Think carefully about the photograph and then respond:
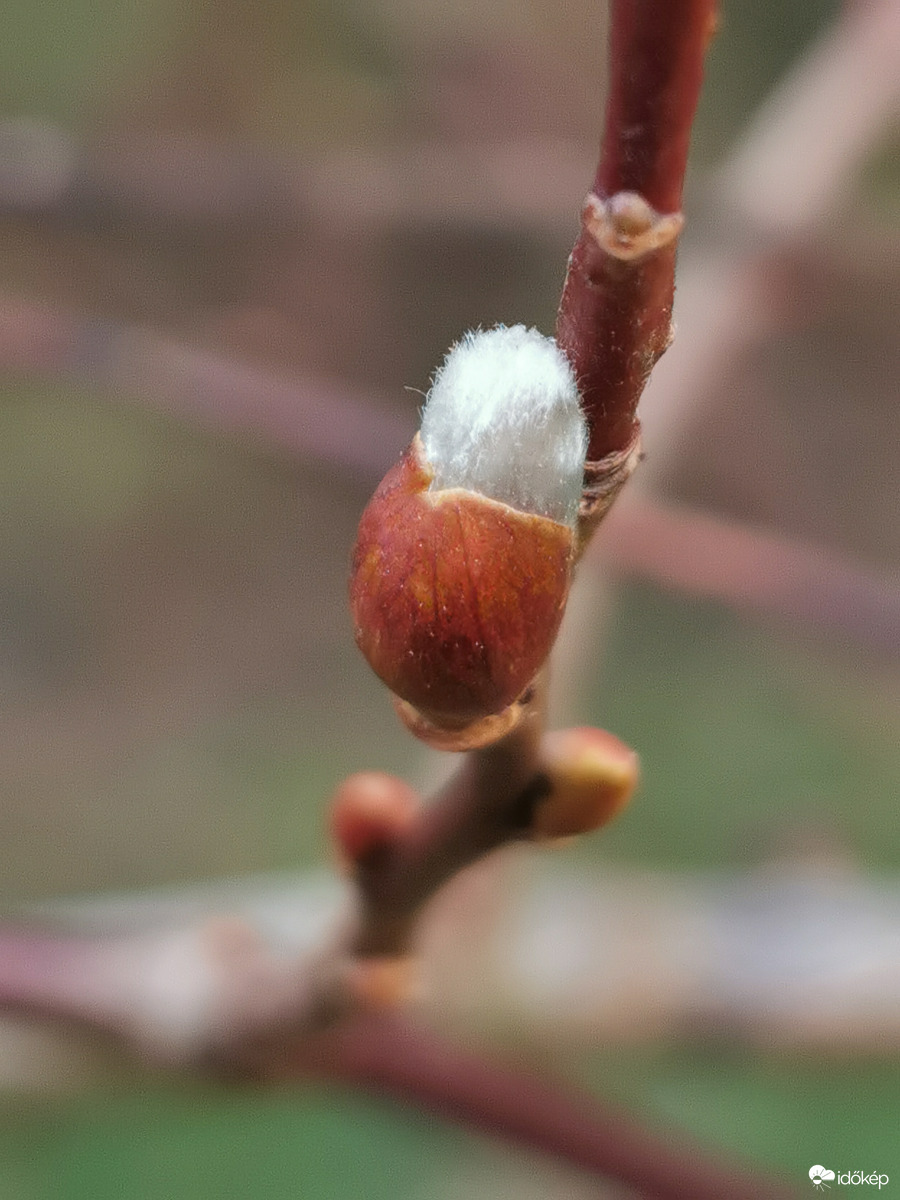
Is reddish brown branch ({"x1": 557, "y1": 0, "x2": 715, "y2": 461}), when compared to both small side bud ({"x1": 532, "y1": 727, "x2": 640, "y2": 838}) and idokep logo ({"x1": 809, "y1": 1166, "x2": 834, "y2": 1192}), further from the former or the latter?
idokep logo ({"x1": 809, "y1": 1166, "x2": 834, "y2": 1192})

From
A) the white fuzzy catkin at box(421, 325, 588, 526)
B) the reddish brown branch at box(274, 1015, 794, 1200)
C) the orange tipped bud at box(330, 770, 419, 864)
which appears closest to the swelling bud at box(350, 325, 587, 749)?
the white fuzzy catkin at box(421, 325, 588, 526)

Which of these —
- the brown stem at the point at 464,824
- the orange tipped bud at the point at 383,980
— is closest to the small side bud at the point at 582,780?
the brown stem at the point at 464,824

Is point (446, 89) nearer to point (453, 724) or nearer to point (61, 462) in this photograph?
point (61, 462)

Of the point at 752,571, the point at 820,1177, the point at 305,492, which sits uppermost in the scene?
the point at 305,492

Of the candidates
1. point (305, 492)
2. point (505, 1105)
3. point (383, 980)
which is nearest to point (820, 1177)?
point (505, 1105)

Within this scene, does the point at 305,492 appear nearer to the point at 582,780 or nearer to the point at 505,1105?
the point at 505,1105

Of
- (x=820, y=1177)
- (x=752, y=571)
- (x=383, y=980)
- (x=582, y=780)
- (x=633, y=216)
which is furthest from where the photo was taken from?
(x=752, y=571)

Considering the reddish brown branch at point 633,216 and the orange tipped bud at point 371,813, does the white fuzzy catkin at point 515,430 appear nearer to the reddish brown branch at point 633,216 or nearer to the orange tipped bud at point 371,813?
the reddish brown branch at point 633,216
